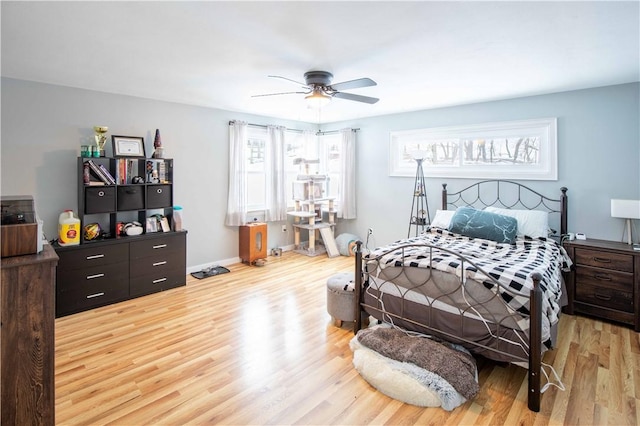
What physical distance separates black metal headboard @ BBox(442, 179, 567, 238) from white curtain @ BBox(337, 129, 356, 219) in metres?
1.65

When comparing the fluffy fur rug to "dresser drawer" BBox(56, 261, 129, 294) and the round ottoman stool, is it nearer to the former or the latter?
the round ottoman stool

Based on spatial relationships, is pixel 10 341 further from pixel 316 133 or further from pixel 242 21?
pixel 316 133

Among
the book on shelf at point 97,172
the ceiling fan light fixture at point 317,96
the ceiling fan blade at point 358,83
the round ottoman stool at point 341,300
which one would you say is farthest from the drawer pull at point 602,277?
the book on shelf at point 97,172

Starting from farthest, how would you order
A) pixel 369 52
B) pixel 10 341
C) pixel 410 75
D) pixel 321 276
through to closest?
pixel 321 276 → pixel 410 75 → pixel 369 52 → pixel 10 341

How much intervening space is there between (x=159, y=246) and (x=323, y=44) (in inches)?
121

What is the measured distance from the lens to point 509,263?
279cm

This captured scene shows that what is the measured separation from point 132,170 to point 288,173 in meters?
2.77

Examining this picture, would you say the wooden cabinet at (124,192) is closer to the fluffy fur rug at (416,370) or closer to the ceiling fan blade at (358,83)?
the ceiling fan blade at (358,83)

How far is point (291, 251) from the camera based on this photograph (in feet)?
20.6

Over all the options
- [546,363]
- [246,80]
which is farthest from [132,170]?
[546,363]

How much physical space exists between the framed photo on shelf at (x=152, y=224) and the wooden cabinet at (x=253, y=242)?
1.40m

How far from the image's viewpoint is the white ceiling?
206 centimetres

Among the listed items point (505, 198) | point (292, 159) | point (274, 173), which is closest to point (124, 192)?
point (274, 173)

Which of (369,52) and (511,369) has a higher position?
(369,52)
